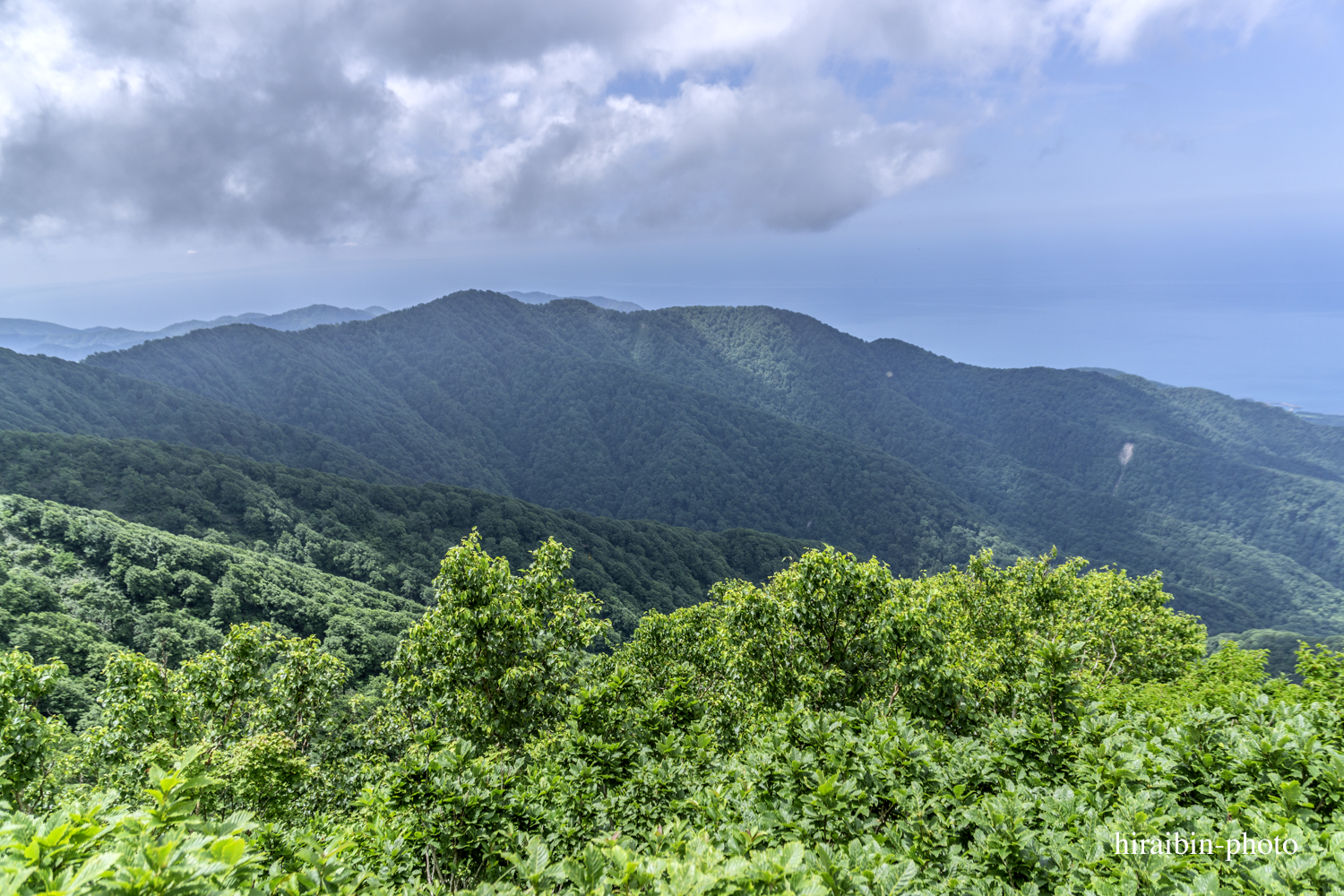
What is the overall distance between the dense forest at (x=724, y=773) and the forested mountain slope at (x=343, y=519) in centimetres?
8180

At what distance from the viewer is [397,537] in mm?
135000

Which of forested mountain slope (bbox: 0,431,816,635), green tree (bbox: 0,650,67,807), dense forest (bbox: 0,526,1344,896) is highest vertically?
dense forest (bbox: 0,526,1344,896)

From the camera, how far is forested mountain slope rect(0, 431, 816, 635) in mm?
111875

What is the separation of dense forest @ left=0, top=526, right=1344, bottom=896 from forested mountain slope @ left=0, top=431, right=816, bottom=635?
268 ft

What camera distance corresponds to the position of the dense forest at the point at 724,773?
4516 millimetres

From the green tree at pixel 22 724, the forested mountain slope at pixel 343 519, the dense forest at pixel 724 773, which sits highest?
→ the dense forest at pixel 724 773

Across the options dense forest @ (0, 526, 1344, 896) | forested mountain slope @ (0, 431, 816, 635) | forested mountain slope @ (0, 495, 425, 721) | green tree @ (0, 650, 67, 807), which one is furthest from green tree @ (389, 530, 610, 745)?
forested mountain slope @ (0, 431, 816, 635)

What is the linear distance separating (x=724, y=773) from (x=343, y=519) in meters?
Result: 150

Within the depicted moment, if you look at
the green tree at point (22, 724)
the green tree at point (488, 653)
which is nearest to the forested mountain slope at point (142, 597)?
the green tree at point (22, 724)

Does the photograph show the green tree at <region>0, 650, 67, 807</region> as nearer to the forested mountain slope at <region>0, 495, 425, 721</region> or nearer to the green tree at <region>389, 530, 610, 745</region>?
the green tree at <region>389, 530, 610, 745</region>

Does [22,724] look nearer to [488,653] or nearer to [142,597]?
[488,653]

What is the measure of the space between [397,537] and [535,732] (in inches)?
5377

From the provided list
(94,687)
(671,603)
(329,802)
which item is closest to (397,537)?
(671,603)

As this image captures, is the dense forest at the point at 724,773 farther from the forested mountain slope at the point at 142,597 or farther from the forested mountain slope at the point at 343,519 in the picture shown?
the forested mountain slope at the point at 343,519
